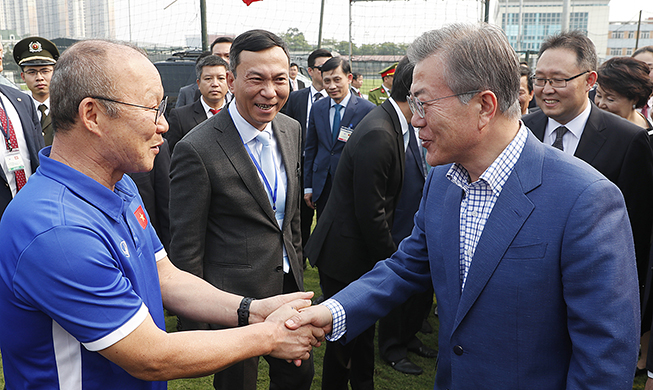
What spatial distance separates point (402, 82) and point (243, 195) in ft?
4.68

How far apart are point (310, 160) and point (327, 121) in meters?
0.51

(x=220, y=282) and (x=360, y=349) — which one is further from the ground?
(x=220, y=282)

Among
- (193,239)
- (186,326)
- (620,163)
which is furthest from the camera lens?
(620,163)

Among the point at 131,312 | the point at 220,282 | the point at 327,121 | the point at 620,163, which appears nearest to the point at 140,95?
the point at 131,312

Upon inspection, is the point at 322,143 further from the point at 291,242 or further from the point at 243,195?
the point at 243,195

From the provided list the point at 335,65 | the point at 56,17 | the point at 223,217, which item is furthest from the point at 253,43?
the point at 56,17

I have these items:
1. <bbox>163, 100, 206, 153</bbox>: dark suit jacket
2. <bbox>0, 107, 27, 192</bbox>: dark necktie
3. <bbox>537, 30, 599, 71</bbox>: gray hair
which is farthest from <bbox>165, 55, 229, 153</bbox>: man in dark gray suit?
<bbox>537, 30, 599, 71</bbox>: gray hair

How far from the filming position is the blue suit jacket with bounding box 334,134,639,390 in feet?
4.68

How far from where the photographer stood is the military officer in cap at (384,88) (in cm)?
732

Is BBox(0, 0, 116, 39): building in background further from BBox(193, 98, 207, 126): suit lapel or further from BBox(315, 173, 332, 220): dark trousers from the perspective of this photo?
BBox(315, 173, 332, 220): dark trousers

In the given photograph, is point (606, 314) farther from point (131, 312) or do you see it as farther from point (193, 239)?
point (193, 239)

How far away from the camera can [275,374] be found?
9.52 ft

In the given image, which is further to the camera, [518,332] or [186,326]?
[186,326]

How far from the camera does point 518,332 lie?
155 cm
